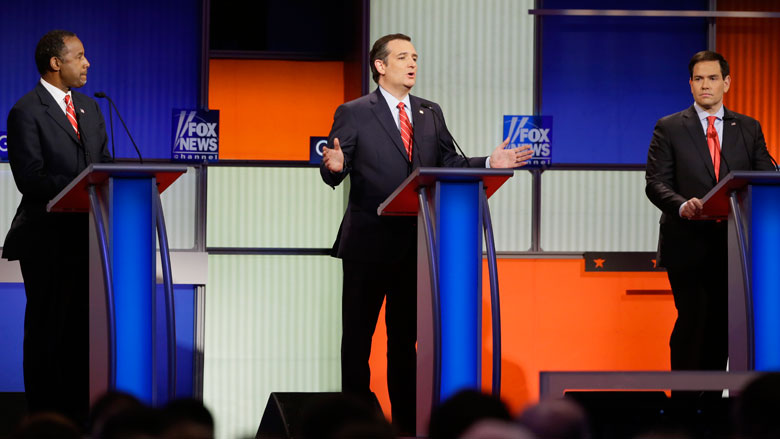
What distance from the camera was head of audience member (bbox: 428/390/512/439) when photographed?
1.54 meters

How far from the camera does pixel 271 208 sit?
5492 mm

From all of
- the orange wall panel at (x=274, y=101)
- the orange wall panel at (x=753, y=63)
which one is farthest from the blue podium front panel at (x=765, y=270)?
the orange wall panel at (x=274, y=101)

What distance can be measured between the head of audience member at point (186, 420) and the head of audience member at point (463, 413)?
0.35 meters

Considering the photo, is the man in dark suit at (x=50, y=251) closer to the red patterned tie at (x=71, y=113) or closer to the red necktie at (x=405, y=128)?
the red patterned tie at (x=71, y=113)

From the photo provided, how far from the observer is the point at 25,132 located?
358 centimetres

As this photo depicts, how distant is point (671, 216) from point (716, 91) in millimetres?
576

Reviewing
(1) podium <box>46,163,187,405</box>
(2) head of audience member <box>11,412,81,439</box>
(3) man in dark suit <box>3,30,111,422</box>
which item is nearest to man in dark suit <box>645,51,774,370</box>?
(1) podium <box>46,163,187,405</box>

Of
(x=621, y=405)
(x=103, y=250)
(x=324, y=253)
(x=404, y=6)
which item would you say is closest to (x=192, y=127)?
(x=324, y=253)

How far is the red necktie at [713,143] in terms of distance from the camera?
4160 mm

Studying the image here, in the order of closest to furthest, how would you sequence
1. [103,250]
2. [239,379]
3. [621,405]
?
[621,405] → [103,250] → [239,379]

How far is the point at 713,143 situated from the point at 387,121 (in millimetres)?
1406

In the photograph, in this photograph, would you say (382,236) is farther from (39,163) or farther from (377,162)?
(39,163)

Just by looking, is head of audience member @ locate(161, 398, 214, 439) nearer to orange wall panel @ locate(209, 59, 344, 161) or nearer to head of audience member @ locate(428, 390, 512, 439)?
head of audience member @ locate(428, 390, 512, 439)

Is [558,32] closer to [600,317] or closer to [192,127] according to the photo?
[600,317]
